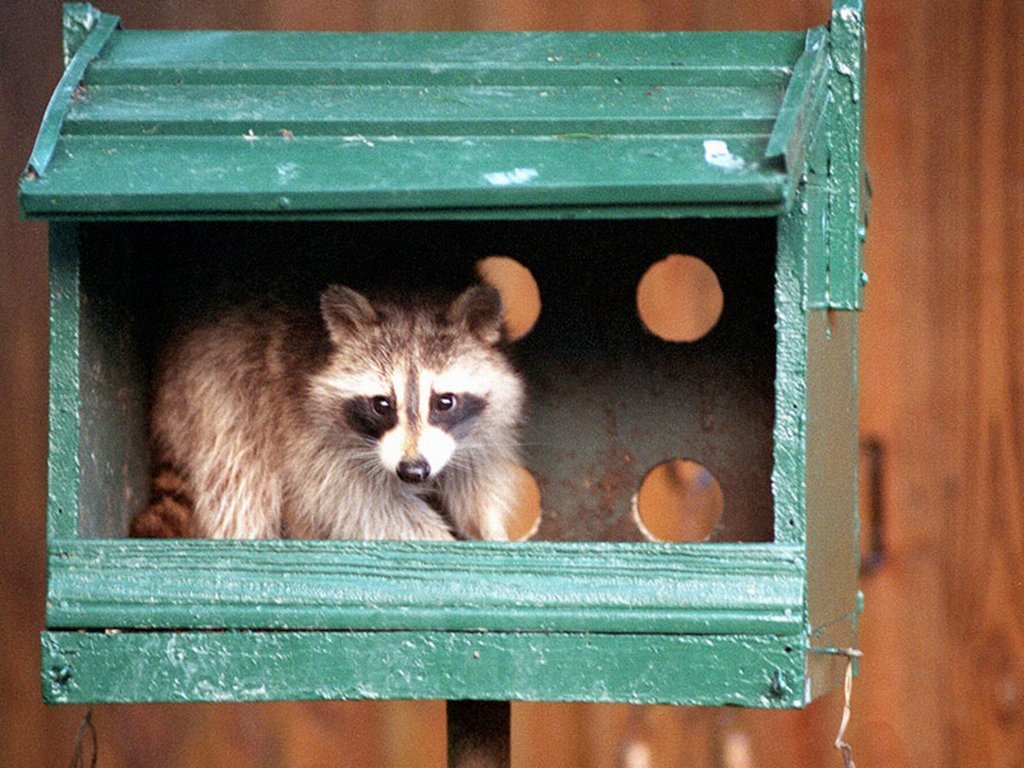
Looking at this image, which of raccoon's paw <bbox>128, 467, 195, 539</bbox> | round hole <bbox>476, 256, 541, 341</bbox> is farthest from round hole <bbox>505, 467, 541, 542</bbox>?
raccoon's paw <bbox>128, 467, 195, 539</bbox>

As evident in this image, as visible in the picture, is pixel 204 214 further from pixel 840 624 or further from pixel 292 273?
pixel 840 624

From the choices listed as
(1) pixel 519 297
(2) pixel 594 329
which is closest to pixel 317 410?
(2) pixel 594 329

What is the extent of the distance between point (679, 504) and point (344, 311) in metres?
1.17

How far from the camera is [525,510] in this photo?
423 centimetres

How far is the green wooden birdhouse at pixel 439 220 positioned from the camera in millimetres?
2941

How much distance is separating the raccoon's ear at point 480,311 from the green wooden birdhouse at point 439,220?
0.55 m

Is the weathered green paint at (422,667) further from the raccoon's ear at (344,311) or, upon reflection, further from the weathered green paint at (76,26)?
the weathered green paint at (76,26)

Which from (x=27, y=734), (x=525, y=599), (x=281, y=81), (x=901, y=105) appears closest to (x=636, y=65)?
(x=281, y=81)

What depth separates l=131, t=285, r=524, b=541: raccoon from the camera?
3580mm

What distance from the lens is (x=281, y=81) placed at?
3193 millimetres

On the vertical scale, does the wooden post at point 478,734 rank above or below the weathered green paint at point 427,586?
below

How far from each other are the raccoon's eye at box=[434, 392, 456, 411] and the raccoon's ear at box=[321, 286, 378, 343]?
0.19 m

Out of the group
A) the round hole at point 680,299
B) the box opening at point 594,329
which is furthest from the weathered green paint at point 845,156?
the round hole at point 680,299

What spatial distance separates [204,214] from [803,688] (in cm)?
117
